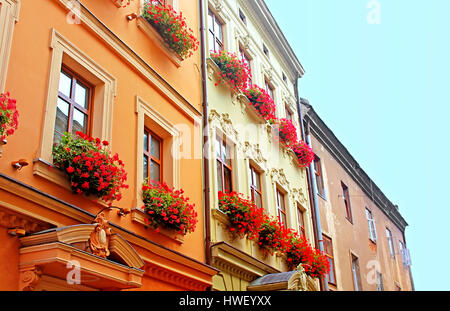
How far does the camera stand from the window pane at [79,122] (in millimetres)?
7941

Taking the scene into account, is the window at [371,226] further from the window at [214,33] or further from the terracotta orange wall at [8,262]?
the terracotta orange wall at [8,262]

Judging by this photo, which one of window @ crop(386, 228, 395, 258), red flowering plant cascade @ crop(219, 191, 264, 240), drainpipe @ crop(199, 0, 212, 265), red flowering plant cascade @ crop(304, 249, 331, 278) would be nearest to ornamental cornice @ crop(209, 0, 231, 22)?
drainpipe @ crop(199, 0, 212, 265)

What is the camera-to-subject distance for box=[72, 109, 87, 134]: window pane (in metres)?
7.94

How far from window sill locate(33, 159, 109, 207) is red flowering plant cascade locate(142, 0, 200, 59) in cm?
439

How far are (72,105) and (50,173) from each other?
4.84ft

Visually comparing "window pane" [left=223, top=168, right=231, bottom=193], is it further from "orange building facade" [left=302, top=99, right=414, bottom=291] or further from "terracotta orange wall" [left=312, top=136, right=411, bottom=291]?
A: "terracotta orange wall" [left=312, top=136, right=411, bottom=291]

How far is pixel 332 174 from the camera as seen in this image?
21.9 metres

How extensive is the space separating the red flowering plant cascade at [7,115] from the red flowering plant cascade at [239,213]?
19.4ft

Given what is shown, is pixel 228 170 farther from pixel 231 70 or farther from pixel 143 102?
pixel 143 102

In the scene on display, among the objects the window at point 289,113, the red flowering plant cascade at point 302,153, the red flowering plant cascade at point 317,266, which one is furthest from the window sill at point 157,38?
the window at point 289,113

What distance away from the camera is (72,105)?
7949 millimetres

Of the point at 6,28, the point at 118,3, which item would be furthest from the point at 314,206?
the point at 6,28

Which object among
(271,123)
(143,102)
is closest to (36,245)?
(143,102)
